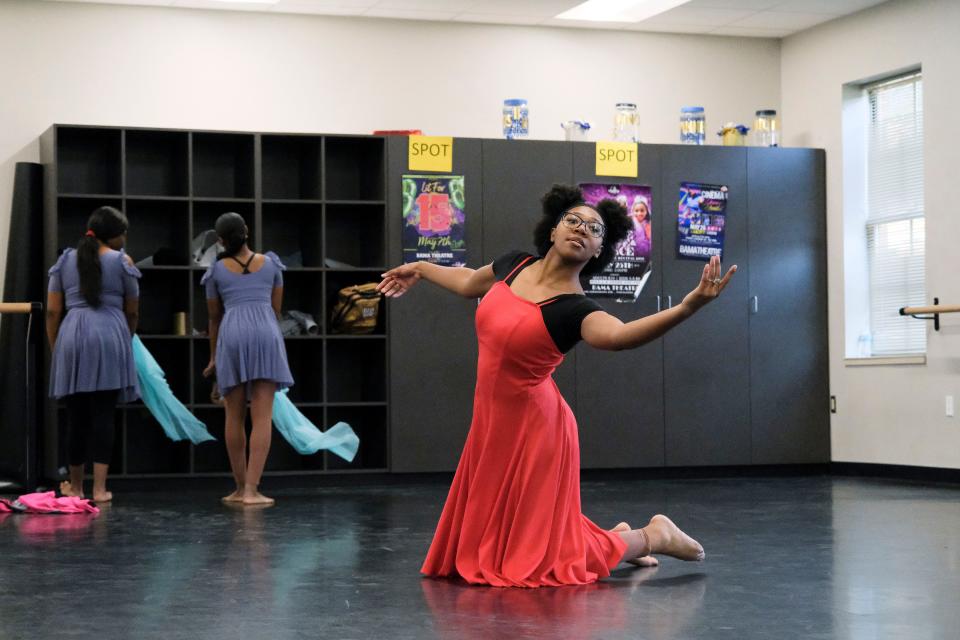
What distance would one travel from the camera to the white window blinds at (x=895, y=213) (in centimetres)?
810

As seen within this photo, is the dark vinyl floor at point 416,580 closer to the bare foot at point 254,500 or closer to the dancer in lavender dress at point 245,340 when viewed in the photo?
the bare foot at point 254,500

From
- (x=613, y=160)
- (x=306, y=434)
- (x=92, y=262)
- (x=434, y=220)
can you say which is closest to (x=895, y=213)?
(x=613, y=160)

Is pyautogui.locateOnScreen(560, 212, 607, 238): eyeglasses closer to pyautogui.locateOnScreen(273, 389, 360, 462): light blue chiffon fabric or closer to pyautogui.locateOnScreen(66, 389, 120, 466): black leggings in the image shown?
pyautogui.locateOnScreen(66, 389, 120, 466): black leggings

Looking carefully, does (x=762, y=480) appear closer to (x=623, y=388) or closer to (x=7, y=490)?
(x=623, y=388)

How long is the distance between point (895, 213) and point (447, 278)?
4.99 metres

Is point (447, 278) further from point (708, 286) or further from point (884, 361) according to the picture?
point (884, 361)

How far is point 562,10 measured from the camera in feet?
27.0

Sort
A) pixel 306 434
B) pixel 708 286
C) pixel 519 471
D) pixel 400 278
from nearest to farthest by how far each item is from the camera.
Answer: pixel 708 286 → pixel 519 471 → pixel 400 278 → pixel 306 434

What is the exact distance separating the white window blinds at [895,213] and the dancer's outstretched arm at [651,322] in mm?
5051

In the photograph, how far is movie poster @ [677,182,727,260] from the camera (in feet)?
27.3

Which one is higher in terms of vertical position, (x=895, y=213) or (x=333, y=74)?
(x=333, y=74)

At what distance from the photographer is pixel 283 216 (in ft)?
26.7

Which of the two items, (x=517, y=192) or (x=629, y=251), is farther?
(x=629, y=251)

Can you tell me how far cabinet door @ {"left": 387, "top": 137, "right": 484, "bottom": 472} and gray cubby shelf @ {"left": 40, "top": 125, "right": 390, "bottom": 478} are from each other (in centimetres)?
8
